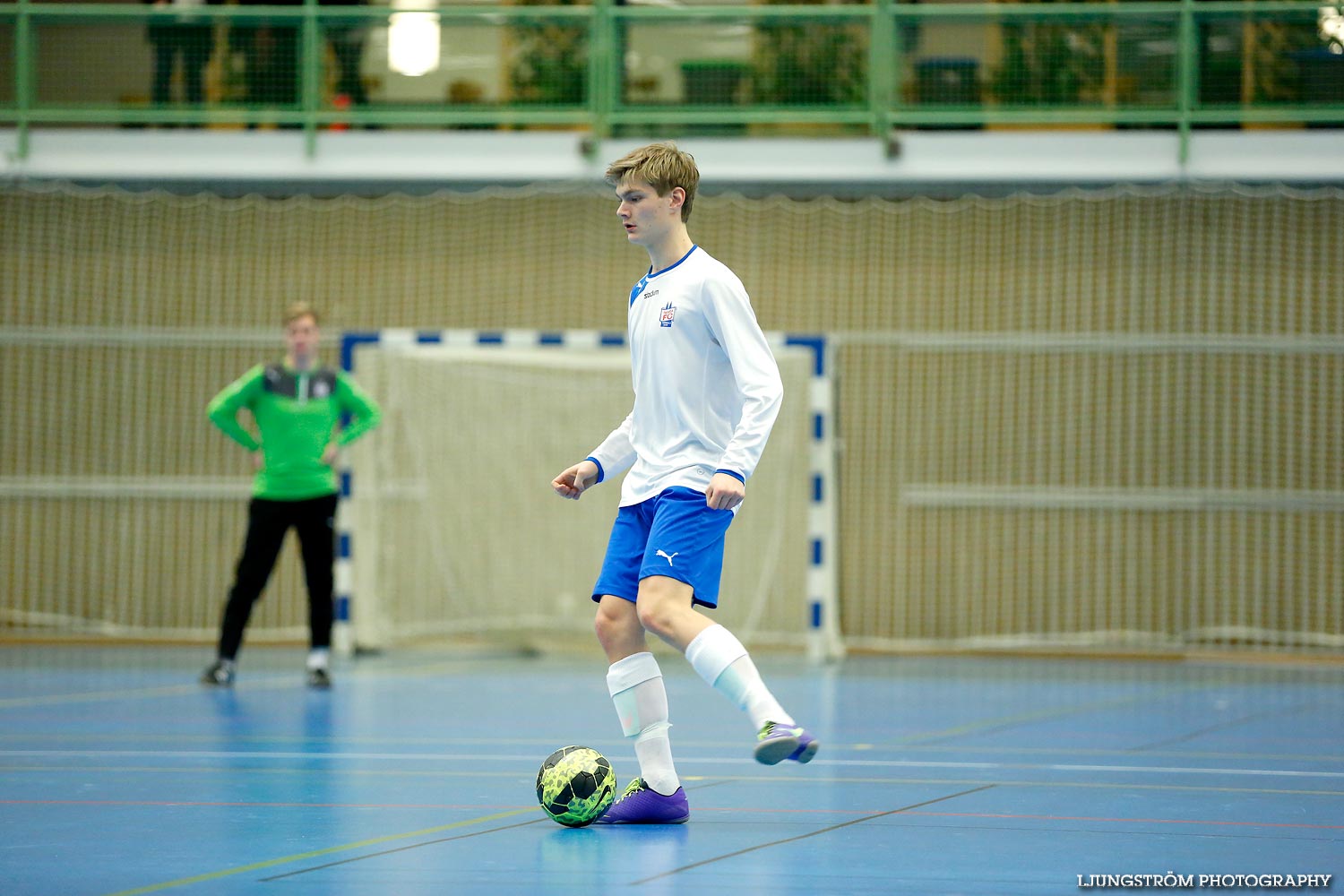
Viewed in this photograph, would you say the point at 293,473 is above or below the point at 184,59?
below

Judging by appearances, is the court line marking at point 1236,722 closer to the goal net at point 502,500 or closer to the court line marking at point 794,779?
the court line marking at point 794,779

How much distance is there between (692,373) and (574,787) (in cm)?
119

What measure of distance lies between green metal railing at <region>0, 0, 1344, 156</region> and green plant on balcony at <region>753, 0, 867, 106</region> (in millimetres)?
13

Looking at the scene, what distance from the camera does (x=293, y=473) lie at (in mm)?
9539

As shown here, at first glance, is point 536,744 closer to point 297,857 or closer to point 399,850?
point 399,850

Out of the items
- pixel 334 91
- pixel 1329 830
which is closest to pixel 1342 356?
pixel 334 91

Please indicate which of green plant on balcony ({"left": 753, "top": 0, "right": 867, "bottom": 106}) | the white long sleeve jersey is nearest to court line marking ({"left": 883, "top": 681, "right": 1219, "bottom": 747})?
the white long sleeve jersey

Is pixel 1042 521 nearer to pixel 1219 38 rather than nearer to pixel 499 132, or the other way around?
pixel 1219 38

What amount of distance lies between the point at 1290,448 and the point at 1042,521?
204cm

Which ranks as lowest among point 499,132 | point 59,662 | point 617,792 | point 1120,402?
point 59,662

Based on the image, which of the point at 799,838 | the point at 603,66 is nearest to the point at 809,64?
the point at 603,66

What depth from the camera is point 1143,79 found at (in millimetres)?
13758

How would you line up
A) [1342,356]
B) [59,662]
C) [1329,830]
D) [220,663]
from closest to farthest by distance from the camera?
1. [1329,830]
2. [220,663]
3. [59,662]
4. [1342,356]

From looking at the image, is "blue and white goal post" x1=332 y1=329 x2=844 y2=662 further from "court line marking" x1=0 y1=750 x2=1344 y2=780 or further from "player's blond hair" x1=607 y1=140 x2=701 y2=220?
"player's blond hair" x1=607 y1=140 x2=701 y2=220
